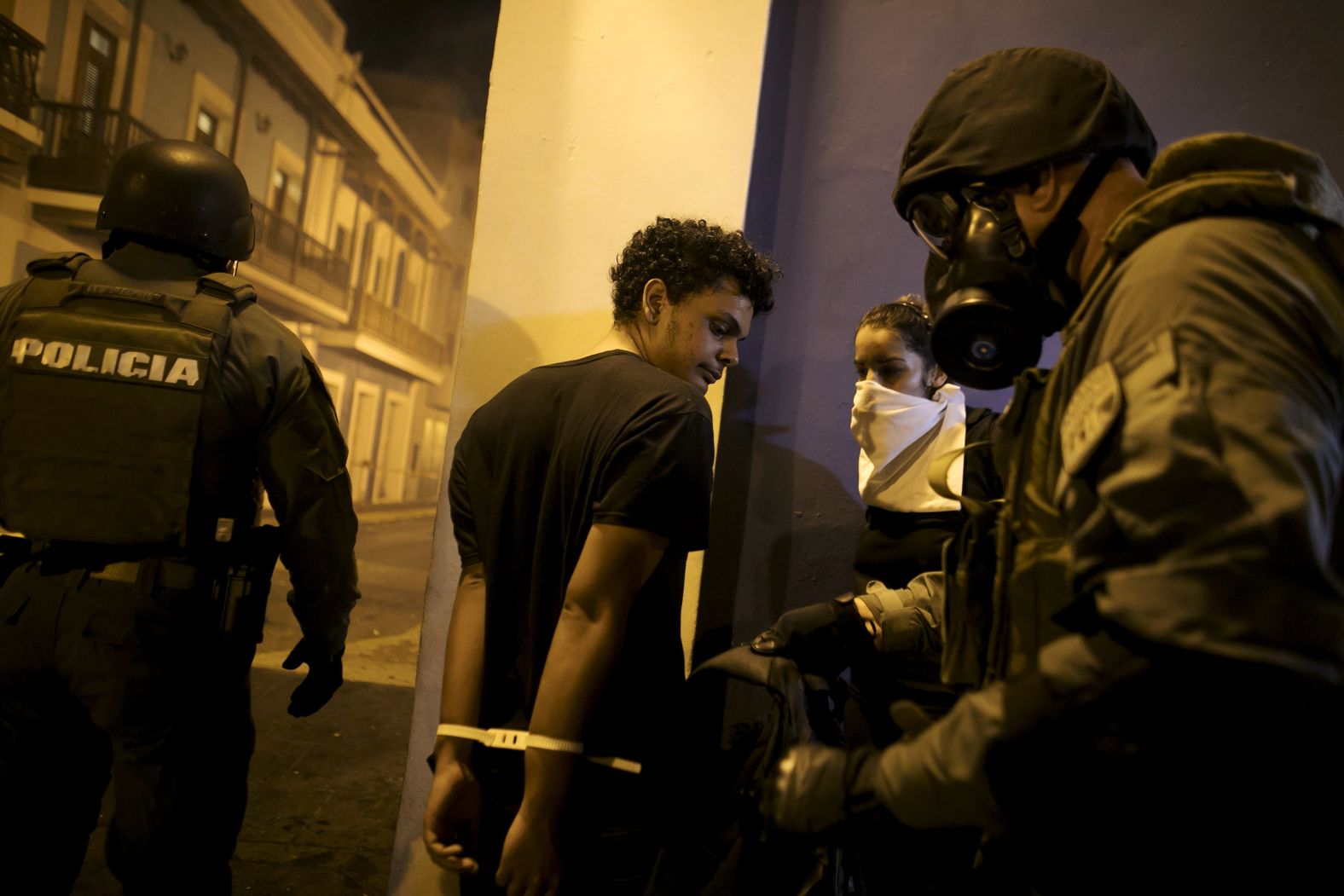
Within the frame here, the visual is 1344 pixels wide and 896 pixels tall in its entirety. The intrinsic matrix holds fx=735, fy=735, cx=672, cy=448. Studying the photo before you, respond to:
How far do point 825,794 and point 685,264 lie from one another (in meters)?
1.18

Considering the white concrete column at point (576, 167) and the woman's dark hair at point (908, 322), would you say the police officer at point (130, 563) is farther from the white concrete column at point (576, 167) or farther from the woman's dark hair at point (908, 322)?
the woman's dark hair at point (908, 322)

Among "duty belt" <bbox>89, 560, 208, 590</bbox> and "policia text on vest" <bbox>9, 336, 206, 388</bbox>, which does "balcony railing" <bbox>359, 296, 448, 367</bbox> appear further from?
"duty belt" <bbox>89, 560, 208, 590</bbox>

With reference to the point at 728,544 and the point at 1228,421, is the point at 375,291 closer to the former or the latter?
the point at 728,544

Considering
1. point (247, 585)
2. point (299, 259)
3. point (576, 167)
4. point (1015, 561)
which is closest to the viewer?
point (1015, 561)

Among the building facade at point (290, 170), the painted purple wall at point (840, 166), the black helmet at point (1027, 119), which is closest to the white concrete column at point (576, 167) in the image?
the painted purple wall at point (840, 166)

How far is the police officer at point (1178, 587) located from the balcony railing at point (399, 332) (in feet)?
33.9

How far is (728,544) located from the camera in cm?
208

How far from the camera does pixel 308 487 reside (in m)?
1.82

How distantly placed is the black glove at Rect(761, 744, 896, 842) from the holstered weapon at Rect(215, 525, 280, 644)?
1.43 meters

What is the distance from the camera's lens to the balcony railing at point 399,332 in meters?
10.1

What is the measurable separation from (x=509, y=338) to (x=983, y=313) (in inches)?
55.6

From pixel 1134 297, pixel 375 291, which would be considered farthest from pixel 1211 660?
pixel 375 291

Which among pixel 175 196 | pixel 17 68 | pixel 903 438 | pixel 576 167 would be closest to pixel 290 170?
pixel 17 68

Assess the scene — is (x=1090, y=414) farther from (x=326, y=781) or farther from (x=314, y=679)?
(x=326, y=781)
